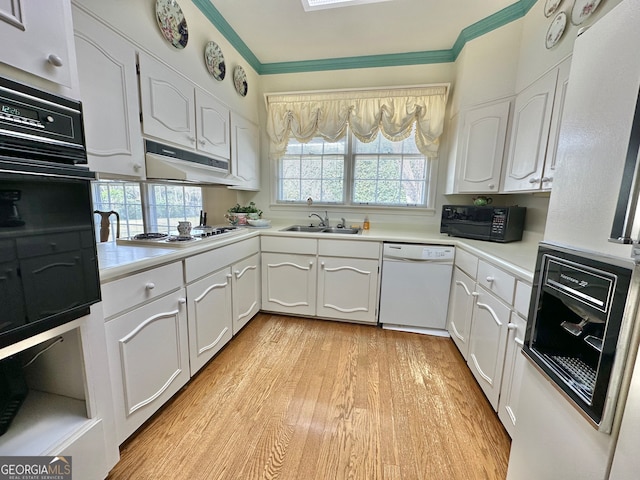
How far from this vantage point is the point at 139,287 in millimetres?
1189

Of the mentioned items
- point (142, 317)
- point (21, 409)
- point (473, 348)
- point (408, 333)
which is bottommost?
point (408, 333)

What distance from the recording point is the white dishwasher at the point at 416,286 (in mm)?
2184

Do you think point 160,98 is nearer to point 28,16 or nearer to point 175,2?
point 175,2

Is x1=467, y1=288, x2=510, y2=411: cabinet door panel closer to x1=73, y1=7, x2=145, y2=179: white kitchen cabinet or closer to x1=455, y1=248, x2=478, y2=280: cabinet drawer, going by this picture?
x1=455, y1=248, x2=478, y2=280: cabinet drawer

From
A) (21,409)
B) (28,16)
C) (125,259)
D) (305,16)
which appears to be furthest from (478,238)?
(21,409)

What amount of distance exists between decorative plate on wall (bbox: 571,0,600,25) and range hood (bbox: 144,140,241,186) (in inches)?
89.0

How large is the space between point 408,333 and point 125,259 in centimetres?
216

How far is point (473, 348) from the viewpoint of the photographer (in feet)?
5.64

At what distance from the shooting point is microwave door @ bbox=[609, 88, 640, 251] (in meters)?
0.56

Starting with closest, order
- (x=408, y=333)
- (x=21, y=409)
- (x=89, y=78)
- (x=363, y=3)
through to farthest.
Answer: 1. (x=21, y=409)
2. (x=89, y=78)
3. (x=363, y=3)
4. (x=408, y=333)

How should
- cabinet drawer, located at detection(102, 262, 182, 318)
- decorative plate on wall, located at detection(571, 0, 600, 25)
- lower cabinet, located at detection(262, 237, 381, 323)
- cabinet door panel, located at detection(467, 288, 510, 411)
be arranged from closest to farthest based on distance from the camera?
cabinet drawer, located at detection(102, 262, 182, 318)
decorative plate on wall, located at detection(571, 0, 600, 25)
cabinet door panel, located at detection(467, 288, 510, 411)
lower cabinet, located at detection(262, 237, 381, 323)

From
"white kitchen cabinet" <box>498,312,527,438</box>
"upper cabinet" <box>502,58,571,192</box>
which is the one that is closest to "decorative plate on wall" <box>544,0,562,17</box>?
"upper cabinet" <box>502,58,571,192</box>

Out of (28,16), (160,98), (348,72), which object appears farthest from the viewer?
(348,72)

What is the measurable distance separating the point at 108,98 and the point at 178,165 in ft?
1.52
